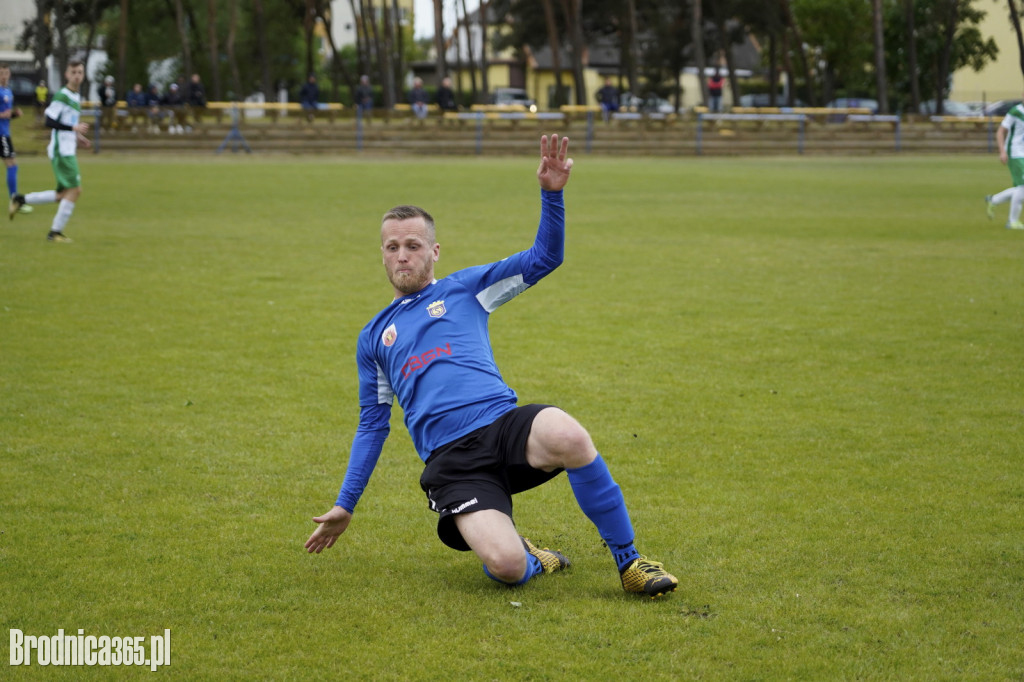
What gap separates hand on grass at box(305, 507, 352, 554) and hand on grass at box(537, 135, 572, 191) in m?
1.58

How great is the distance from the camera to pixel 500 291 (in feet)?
15.8

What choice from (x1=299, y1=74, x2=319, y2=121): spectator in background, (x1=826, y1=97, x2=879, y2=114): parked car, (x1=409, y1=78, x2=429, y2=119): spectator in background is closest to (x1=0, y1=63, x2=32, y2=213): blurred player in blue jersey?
(x1=409, y1=78, x2=429, y2=119): spectator in background

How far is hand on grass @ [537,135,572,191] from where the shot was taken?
4.43 metres

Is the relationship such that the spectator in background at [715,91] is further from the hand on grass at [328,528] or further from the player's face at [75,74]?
the hand on grass at [328,528]

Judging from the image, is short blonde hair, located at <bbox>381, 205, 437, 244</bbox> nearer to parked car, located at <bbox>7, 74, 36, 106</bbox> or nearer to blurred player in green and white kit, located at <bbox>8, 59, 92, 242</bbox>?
blurred player in green and white kit, located at <bbox>8, 59, 92, 242</bbox>

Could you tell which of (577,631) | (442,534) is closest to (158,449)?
(442,534)

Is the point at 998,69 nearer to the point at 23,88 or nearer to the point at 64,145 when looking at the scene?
the point at 23,88

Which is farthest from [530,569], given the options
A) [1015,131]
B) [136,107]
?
[136,107]

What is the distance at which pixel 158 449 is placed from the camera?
6.39 meters

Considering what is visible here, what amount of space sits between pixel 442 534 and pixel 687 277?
874 centimetres

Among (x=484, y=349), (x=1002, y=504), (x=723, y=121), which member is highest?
(x=723, y=121)

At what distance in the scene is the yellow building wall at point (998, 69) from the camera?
241 feet

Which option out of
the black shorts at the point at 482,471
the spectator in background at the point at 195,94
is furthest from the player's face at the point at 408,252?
the spectator in background at the point at 195,94

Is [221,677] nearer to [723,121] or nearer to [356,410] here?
[356,410]
